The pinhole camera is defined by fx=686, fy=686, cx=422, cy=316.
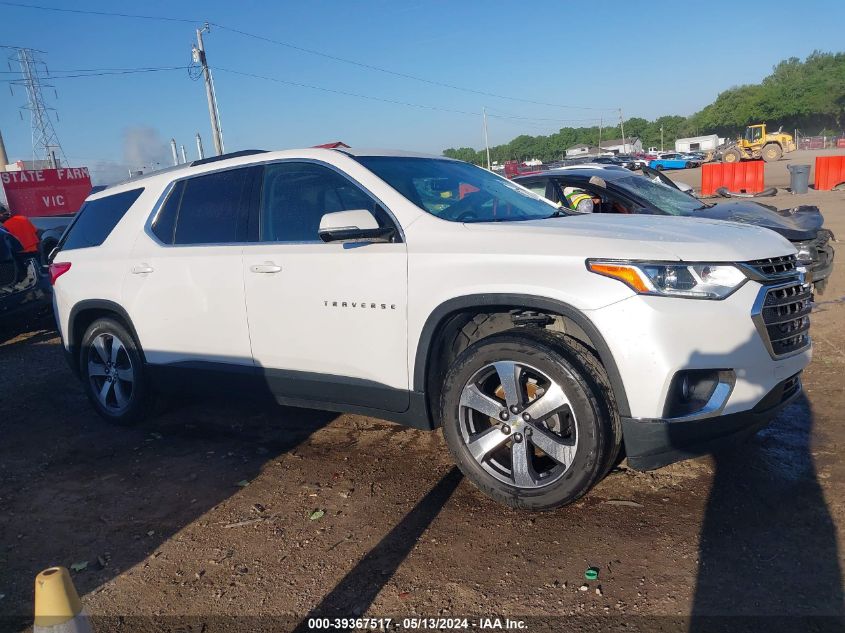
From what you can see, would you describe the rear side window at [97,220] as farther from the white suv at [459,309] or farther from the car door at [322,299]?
the car door at [322,299]

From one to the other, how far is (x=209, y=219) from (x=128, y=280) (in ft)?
2.65

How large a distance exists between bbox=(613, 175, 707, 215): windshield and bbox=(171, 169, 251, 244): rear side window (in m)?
4.27

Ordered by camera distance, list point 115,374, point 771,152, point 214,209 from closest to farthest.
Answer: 1. point 214,209
2. point 115,374
3. point 771,152

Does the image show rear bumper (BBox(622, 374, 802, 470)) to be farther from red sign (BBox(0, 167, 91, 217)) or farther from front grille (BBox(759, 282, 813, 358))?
red sign (BBox(0, 167, 91, 217))

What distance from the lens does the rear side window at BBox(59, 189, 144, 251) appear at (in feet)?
16.5

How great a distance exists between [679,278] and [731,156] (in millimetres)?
48187

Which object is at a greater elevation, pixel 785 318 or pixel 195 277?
pixel 195 277

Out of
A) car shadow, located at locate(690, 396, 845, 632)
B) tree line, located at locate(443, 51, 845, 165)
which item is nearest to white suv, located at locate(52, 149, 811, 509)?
car shadow, located at locate(690, 396, 845, 632)

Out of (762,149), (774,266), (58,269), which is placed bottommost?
(762,149)

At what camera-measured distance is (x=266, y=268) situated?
405 cm

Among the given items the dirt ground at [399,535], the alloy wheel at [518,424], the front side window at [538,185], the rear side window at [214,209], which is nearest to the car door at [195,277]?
the rear side window at [214,209]

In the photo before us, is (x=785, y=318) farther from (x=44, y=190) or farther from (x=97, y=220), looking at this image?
(x=44, y=190)

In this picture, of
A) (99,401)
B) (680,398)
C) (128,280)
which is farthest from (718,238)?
(99,401)

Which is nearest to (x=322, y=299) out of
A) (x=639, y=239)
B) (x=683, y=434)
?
(x=639, y=239)
